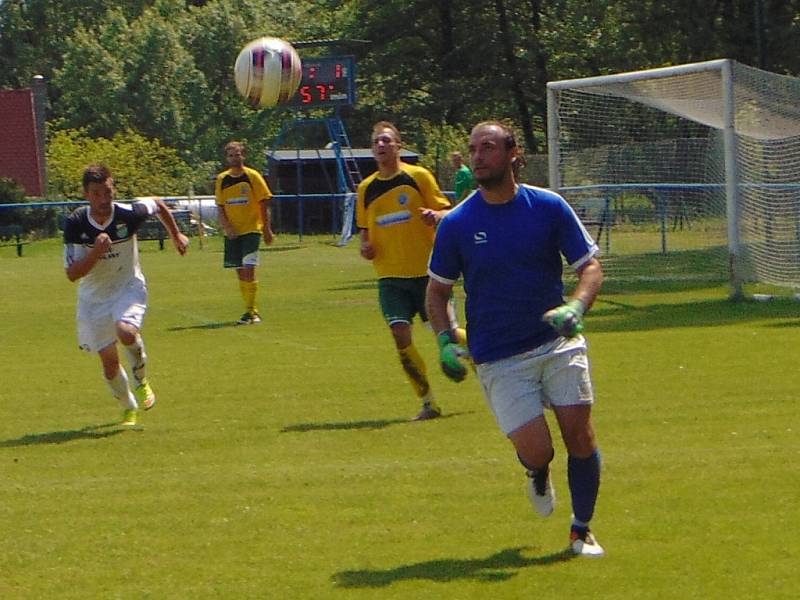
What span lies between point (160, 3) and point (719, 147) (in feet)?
167

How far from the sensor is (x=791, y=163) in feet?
68.8

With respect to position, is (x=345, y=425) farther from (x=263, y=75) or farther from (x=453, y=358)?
(x=263, y=75)

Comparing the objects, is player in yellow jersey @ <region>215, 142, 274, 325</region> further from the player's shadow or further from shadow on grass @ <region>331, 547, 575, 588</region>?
shadow on grass @ <region>331, 547, 575, 588</region>

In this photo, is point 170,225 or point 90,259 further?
point 170,225

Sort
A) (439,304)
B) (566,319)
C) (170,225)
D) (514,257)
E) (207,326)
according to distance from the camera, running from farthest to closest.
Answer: (207,326), (170,225), (439,304), (514,257), (566,319)

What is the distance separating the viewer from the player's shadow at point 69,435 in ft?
35.9

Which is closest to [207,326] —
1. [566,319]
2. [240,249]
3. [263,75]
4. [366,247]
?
[240,249]

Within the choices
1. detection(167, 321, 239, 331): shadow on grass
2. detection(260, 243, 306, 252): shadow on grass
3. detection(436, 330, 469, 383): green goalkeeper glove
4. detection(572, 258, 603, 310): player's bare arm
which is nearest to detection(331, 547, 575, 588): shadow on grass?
detection(436, 330, 469, 383): green goalkeeper glove

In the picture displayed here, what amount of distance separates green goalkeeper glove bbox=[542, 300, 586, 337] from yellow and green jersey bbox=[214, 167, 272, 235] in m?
12.9

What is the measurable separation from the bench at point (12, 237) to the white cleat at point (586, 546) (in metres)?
30.4

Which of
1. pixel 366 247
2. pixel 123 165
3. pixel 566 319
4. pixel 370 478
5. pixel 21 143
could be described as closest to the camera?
pixel 566 319

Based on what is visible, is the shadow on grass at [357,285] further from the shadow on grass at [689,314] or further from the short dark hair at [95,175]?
the short dark hair at [95,175]

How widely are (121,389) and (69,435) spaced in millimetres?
523

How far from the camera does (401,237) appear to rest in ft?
38.0
